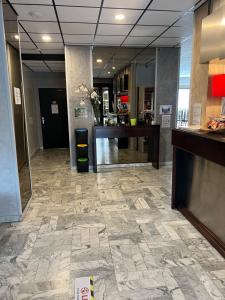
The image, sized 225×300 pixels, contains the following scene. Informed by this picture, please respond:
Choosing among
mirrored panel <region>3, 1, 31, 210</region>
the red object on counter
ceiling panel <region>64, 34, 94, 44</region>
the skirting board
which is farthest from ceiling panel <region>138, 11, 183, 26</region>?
the skirting board

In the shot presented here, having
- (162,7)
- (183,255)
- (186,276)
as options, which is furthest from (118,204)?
(162,7)

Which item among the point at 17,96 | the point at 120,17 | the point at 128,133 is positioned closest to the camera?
the point at 17,96

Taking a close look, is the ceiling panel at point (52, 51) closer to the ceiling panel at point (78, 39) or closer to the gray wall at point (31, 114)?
the ceiling panel at point (78, 39)

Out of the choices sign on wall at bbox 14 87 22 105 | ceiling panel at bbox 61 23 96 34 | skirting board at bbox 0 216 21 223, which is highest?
ceiling panel at bbox 61 23 96 34

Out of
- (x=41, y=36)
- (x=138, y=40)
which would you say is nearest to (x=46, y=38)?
(x=41, y=36)

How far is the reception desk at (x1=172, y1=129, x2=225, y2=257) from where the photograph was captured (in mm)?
2230

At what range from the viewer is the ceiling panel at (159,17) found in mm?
3068

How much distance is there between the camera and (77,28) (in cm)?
363

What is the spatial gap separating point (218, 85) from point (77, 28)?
2.49 m

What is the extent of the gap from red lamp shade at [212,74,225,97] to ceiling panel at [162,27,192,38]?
5.25 feet

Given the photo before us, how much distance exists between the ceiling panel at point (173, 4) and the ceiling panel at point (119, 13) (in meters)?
0.27

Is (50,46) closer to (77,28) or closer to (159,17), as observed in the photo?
(77,28)

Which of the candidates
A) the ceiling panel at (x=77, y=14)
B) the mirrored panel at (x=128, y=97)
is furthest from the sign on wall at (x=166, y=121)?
the ceiling panel at (x=77, y=14)

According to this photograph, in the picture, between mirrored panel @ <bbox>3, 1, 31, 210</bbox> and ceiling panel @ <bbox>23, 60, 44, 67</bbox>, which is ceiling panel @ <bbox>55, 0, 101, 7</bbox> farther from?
ceiling panel @ <bbox>23, 60, 44, 67</bbox>
